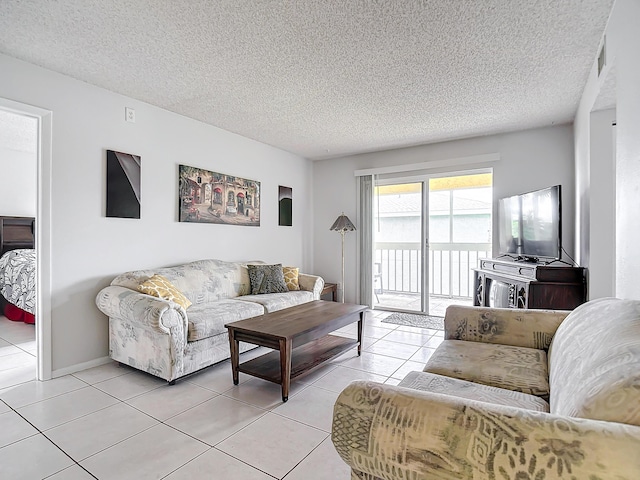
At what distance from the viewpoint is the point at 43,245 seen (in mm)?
2674

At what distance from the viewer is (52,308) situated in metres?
2.74

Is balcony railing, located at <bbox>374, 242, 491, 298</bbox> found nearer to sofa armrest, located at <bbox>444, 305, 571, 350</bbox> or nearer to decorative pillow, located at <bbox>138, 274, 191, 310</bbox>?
sofa armrest, located at <bbox>444, 305, 571, 350</bbox>

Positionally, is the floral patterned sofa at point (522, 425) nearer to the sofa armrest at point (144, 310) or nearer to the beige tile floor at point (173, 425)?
the beige tile floor at point (173, 425)

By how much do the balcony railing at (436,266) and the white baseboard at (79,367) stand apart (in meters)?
3.85

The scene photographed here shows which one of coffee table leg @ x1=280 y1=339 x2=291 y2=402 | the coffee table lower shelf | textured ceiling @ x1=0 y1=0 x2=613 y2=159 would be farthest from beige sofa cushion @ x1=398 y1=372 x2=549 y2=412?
textured ceiling @ x1=0 y1=0 x2=613 y2=159

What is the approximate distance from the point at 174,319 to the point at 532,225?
3546mm

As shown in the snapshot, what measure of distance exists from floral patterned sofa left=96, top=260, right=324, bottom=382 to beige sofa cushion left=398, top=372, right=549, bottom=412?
177 centimetres

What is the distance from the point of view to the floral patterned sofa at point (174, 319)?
2.53m

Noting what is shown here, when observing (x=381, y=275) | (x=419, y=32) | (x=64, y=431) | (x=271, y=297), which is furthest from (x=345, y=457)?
(x=381, y=275)

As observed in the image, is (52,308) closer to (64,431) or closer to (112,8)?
(64,431)

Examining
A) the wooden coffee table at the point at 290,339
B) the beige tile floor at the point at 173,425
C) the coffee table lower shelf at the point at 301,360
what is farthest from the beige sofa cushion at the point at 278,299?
the beige tile floor at the point at 173,425

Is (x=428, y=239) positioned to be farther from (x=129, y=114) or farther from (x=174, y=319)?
(x=129, y=114)

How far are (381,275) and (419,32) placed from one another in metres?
4.08

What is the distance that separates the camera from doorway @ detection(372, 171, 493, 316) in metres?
5.01
